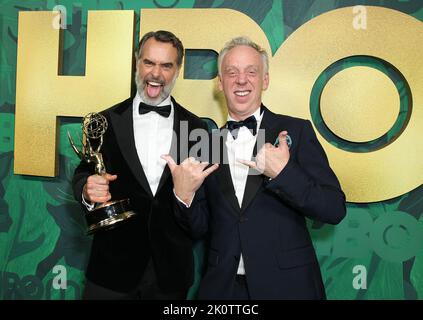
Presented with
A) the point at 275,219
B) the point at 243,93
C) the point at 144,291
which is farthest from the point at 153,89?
the point at 144,291

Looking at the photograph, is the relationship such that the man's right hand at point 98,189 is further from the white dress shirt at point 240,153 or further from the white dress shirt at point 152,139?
the white dress shirt at point 240,153

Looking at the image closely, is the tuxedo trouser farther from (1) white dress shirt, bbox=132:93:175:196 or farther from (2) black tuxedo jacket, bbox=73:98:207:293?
(1) white dress shirt, bbox=132:93:175:196

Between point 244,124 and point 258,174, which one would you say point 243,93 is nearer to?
point 244,124

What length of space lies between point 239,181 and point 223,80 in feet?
1.63

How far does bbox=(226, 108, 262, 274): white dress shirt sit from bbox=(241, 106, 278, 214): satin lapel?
5 cm

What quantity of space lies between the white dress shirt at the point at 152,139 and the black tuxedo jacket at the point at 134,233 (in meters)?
0.06

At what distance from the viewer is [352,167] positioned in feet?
7.61

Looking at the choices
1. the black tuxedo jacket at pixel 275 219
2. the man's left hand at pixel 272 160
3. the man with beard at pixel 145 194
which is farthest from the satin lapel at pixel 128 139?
the man's left hand at pixel 272 160

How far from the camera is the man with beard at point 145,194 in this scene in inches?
74.5

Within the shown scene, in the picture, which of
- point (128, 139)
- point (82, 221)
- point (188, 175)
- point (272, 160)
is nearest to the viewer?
point (272, 160)

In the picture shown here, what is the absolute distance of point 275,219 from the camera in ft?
5.64

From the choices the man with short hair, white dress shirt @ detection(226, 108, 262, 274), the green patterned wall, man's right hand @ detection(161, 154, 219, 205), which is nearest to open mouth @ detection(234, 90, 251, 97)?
the man with short hair

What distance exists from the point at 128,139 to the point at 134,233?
18.2 inches

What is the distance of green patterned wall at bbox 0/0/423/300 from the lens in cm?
235
